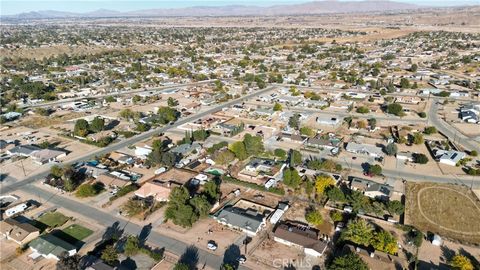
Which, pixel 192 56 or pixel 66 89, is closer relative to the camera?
pixel 66 89

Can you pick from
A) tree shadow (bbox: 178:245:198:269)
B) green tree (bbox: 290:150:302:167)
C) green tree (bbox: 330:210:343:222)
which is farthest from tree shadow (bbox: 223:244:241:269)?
green tree (bbox: 290:150:302:167)

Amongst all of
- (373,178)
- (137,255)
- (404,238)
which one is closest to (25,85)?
(137,255)

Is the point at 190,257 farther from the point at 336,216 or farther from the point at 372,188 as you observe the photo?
the point at 372,188

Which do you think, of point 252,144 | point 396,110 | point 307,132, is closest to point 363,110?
point 396,110

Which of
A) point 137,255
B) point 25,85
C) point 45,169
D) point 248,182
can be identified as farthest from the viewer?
point 25,85

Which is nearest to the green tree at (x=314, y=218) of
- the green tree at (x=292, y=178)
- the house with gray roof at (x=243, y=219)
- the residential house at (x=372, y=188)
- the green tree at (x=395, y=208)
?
the house with gray roof at (x=243, y=219)

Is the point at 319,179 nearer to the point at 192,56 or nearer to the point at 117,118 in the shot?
the point at 117,118

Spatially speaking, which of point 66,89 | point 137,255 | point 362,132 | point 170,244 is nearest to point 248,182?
point 170,244

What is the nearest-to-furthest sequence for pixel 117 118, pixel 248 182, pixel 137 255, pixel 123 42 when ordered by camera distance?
pixel 137 255
pixel 248 182
pixel 117 118
pixel 123 42
